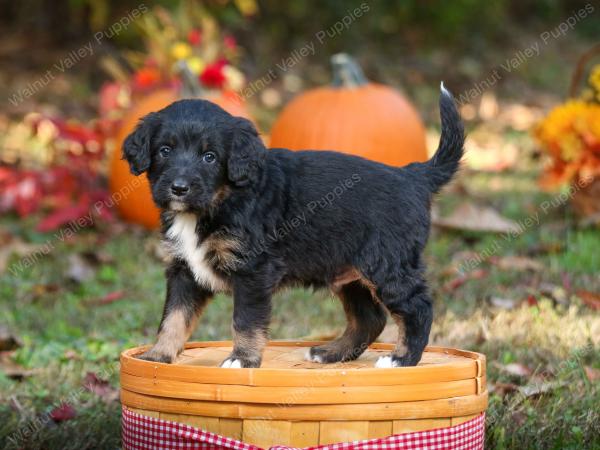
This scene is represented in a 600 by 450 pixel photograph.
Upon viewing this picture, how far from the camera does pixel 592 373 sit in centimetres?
425

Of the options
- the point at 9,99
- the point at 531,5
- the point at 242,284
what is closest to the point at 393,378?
the point at 242,284

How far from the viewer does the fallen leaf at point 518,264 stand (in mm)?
6113

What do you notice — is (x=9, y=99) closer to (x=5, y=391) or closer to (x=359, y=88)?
(x=359, y=88)

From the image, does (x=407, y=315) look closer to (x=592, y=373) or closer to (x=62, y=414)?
(x=592, y=373)

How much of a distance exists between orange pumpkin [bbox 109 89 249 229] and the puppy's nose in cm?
452

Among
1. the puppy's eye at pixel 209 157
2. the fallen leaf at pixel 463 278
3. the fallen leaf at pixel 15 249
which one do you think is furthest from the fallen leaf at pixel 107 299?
the puppy's eye at pixel 209 157

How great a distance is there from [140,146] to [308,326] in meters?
2.19

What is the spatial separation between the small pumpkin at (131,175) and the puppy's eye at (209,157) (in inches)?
175

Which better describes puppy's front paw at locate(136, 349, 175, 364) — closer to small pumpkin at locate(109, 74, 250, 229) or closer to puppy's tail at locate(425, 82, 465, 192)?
puppy's tail at locate(425, 82, 465, 192)

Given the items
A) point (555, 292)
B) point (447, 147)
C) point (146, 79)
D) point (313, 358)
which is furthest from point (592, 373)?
point (146, 79)

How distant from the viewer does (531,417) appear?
3807 millimetres

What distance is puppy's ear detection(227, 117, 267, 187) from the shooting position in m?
3.18

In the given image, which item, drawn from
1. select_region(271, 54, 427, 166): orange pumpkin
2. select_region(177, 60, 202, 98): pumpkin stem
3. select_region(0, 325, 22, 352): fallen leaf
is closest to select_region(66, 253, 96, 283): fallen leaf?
select_region(0, 325, 22, 352): fallen leaf

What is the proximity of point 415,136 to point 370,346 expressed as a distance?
443 centimetres
